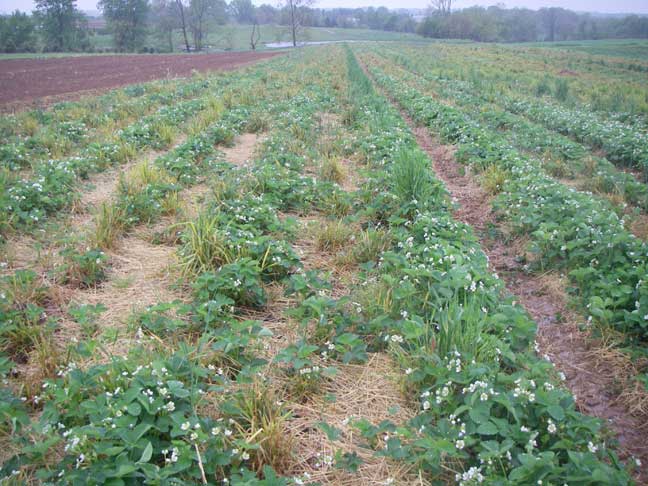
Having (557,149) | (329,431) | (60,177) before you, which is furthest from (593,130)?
(60,177)

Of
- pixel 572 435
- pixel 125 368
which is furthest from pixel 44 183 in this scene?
pixel 572 435

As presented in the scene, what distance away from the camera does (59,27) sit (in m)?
56.5

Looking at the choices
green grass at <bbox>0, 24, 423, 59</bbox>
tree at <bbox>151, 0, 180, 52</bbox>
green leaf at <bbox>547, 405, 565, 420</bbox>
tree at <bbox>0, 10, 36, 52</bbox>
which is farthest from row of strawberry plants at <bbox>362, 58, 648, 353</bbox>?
tree at <bbox>151, 0, 180, 52</bbox>

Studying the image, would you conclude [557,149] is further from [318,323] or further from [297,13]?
[297,13]

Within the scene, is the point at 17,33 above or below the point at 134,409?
above

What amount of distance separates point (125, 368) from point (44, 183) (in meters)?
3.78

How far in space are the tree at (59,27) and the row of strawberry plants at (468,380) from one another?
2617 inches

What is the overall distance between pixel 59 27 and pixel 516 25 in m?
84.5

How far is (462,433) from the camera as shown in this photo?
2227 mm

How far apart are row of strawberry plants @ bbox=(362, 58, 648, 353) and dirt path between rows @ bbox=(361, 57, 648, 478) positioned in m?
0.20

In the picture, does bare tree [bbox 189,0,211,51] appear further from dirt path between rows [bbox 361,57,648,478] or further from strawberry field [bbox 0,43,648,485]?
dirt path between rows [bbox 361,57,648,478]

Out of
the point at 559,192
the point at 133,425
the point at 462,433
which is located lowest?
the point at 462,433

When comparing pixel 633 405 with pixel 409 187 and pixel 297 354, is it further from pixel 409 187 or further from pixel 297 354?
pixel 409 187

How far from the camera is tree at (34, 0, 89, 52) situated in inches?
2188
